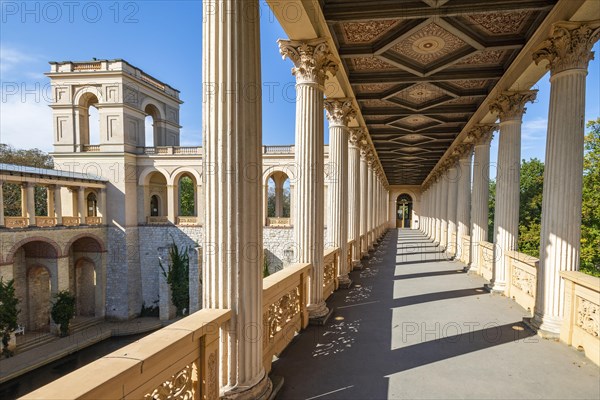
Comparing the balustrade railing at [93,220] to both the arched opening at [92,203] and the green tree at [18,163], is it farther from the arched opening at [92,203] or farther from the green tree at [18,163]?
the green tree at [18,163]

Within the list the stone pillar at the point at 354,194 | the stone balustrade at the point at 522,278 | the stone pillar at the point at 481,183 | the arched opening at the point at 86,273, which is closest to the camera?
the stone balustrade at the point at 522,278

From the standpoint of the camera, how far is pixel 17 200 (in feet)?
110

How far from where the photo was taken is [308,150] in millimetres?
6219

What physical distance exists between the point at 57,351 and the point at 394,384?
23113mm

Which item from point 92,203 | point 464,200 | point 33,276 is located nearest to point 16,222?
point 33,276

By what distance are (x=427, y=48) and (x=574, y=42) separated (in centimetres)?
306

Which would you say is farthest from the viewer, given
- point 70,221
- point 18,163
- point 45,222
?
point 18,163

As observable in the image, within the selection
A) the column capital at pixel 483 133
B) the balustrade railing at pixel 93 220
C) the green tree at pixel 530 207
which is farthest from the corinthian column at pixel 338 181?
the green tree at pixel 530 207

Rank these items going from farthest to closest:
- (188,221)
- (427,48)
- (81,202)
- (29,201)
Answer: (188,221) < (81,202) < (29,201) < (427,48)

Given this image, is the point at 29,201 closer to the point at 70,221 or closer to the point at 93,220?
the point at 70,221

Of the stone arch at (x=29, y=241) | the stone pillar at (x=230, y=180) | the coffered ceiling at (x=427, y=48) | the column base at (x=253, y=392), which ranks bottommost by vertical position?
the stone arch at (x=29, y=241)

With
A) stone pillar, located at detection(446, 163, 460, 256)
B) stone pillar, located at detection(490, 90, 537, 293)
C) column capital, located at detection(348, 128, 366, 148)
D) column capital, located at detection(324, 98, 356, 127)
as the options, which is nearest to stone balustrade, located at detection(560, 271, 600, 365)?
stone pillar, located at detection(490, 90, 537, 293)

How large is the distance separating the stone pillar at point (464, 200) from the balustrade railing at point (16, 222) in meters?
25.6

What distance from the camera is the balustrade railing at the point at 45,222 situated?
72.6ft
